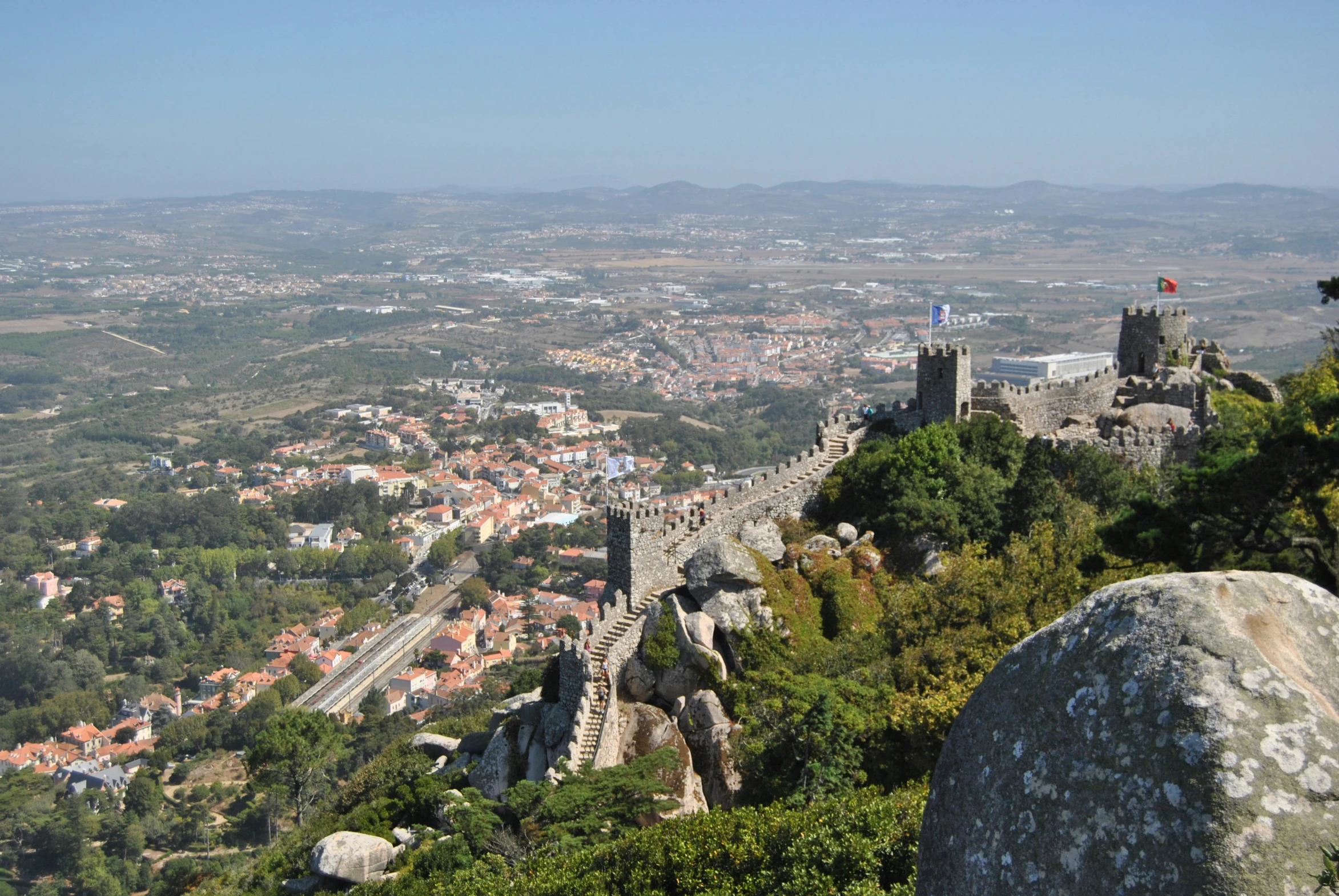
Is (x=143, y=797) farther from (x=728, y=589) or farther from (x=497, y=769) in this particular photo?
(x=728, y=589)

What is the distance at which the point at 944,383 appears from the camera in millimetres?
25984

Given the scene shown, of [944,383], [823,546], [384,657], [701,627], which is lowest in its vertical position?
[384,657]

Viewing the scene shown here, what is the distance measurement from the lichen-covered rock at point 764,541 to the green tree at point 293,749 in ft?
45.0

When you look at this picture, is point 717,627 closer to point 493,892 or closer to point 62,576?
point 493,892

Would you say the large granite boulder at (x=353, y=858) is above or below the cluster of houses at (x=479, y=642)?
above

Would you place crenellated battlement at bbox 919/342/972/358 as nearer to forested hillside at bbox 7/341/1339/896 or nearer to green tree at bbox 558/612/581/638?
forested hillside at bbox 7/341/1339/896

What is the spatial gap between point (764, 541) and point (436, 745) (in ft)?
30.2

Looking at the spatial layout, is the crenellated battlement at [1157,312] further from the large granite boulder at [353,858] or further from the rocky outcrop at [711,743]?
the large granite boulder at [353,858]

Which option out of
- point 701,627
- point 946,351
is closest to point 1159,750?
point 701,627

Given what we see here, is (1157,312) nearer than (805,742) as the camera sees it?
No

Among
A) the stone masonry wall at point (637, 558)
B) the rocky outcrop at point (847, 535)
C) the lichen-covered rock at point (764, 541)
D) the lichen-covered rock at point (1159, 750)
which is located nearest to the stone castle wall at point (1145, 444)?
the rocky outcrop at point (847, 535)

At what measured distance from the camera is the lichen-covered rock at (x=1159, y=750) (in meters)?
4.94

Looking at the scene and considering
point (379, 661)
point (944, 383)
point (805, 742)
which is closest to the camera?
point (805, 742)

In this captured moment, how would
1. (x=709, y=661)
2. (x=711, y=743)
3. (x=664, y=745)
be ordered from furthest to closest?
1. (x=709, y=661)
2. (x=664, y=745)
3. (x=711, y=743)
